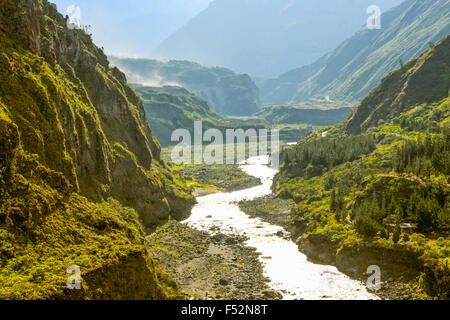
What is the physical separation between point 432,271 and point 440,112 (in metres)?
83.9

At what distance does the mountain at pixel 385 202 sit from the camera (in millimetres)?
46156

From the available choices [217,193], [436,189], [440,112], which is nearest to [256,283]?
[436,189]

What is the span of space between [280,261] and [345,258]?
10.8m

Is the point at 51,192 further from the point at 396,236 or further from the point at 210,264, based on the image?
the point at 396,236

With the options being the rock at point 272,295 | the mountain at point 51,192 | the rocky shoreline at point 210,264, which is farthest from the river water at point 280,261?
the mountain at point 51,192

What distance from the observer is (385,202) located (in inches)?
2299

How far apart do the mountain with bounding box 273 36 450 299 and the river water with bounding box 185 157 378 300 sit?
311 cm

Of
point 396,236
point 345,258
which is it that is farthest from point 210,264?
point 396,236

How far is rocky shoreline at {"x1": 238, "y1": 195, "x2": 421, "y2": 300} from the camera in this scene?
143 feet

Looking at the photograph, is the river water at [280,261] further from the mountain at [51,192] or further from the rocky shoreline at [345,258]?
the mountain at [51,192]

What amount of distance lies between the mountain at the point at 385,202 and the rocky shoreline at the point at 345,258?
0.16 meters

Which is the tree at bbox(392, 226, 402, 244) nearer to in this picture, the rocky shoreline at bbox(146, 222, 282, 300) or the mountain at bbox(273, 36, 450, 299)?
the mountain at bbox(273, 36, 450, 299)

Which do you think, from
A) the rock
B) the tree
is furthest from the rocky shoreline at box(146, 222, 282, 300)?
the tree
